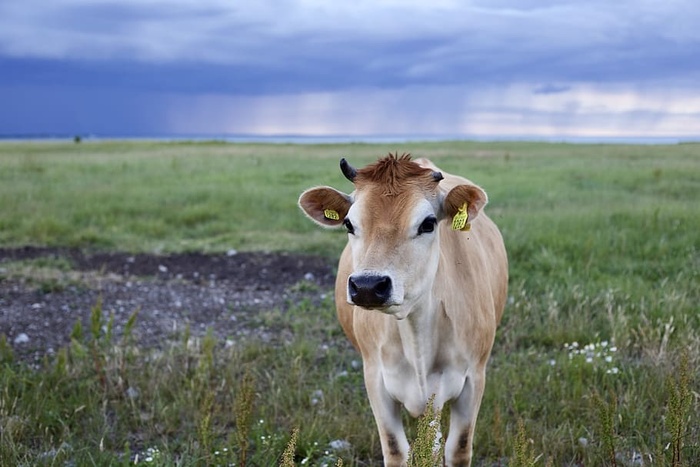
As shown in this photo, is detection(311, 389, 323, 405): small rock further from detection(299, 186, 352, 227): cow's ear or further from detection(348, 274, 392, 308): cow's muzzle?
detection(348, 274, 392, 308): cow's muzzle

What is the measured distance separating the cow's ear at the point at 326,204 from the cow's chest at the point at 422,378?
0.87 meters

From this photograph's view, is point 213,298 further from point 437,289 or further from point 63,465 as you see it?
point 437,289

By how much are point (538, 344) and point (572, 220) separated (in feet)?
18.1

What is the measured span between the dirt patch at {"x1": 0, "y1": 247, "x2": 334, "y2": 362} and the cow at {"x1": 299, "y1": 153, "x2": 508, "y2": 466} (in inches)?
101

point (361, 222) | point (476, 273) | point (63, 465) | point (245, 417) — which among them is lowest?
point (63, 465)

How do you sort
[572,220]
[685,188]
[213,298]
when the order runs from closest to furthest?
[213,298] < [572,220] < [685,188]

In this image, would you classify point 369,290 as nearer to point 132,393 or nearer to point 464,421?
point 464,421

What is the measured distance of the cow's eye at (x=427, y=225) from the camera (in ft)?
12.7

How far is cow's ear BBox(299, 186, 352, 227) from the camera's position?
166 inches

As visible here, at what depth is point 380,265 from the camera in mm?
3568

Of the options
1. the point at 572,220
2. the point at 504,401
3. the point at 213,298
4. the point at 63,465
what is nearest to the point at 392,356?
the point at 504,401

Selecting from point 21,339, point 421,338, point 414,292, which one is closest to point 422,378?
point 421,338

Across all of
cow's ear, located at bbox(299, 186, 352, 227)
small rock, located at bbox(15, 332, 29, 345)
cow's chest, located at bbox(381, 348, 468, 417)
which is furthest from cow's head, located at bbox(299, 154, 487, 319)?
small rock, located at bbox(15, 332, 29, 345)

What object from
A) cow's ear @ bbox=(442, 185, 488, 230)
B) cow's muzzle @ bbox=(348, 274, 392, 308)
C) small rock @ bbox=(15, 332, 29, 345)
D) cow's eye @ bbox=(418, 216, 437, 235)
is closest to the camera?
cow's muzzle @ bbox=(348, 274, 392, 308)
